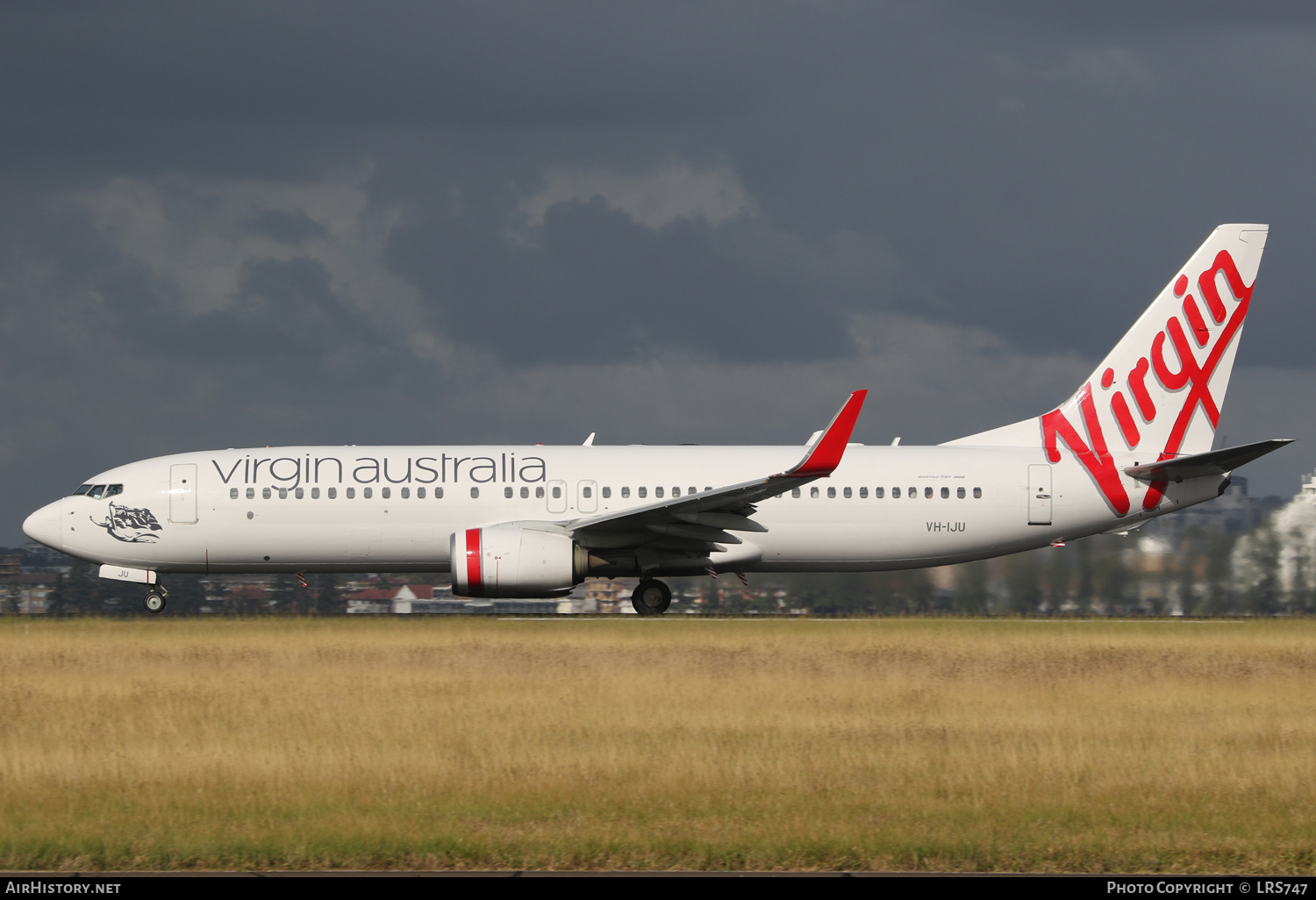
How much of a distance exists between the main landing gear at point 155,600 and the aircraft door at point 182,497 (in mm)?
1918

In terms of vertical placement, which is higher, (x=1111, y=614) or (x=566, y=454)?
(x=566, y=454)

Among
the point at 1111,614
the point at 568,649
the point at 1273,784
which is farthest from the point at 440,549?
the point at 1273,784

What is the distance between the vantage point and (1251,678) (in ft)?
61.0

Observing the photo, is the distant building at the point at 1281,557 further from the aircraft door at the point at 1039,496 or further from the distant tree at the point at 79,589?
the distant tree at the point at 79,589

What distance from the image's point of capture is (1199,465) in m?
28.5

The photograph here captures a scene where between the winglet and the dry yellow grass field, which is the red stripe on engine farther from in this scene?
the winglet

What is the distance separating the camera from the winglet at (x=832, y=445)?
25891 millimetres

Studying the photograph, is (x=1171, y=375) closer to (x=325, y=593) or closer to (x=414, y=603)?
(x=414, y=603)

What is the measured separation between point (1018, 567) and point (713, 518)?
26.8 feet

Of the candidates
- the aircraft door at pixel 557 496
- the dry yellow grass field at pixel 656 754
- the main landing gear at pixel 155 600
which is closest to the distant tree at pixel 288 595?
the main landing gear at pixel 155 600

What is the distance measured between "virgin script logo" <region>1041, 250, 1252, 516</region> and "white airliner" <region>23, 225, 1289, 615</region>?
0.06 metres

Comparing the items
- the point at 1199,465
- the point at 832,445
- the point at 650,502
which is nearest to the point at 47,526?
the point at 650,502

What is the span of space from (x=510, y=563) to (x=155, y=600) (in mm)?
8448

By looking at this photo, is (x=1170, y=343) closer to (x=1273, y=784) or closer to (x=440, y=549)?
(x=440, y=549)
